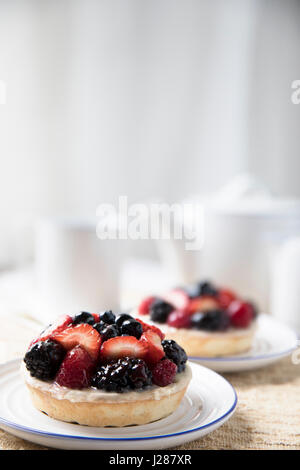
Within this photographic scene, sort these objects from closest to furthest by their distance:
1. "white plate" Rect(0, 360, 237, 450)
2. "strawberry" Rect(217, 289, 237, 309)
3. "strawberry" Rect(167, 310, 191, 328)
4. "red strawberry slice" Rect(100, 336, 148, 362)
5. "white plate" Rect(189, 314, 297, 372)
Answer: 1. "white plate" Rect(0, 360, 237, 450)
2. "red strawberry slice" Rect(100, 336, 148, 362)
3. "white plate" Rect(189, 314, 297, 372)
4. "strawberry" Rect(167, 310, 191, 328)
5. "strawberry" Rect(217, 289, 237, 309)

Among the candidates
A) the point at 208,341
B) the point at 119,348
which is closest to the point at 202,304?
the point at 208,341

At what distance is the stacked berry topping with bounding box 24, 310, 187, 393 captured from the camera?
0.83 m

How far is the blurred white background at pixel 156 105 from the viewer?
2.34 m

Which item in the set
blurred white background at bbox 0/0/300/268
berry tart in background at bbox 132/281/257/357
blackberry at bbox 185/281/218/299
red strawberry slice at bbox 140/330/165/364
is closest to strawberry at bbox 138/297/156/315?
berry tart in background at bbox 132/281/257/357

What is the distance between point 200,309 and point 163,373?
1.45 ft

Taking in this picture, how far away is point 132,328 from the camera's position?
915mm

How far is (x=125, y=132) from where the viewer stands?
97.2 inches

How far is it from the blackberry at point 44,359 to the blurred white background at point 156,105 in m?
1.49

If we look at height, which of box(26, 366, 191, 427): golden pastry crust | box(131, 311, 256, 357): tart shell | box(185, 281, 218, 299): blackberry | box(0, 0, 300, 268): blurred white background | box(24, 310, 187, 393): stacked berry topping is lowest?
box(131, 311, 256, 357): tart shell

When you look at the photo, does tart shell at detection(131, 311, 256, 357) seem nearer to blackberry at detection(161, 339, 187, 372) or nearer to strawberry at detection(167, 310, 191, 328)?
strawberry at detection(167, 310, 191, 328)

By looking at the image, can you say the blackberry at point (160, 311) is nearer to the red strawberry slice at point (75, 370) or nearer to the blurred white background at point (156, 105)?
the red strawberry slice at point (75, 370)

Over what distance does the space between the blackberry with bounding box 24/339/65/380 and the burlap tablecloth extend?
0.33ft

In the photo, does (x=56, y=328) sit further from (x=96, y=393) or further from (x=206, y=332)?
(x=206, y=332)
